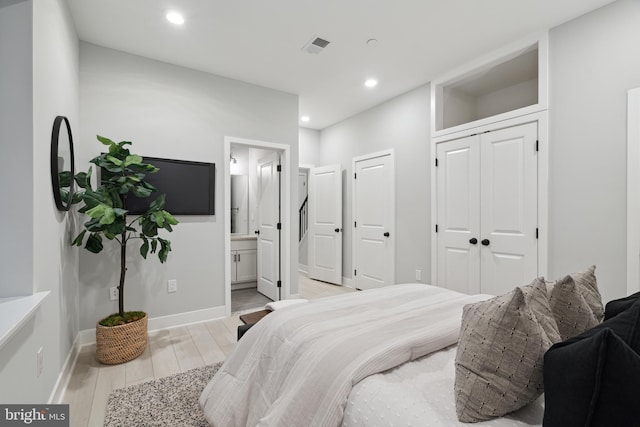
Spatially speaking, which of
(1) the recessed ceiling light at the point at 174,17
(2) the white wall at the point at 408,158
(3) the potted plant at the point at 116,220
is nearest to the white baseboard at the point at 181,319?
(3) the potted plant at the point at 116,220

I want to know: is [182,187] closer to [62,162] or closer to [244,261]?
[62,162]

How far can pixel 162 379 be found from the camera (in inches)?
82.9

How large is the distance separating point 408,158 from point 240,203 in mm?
3185

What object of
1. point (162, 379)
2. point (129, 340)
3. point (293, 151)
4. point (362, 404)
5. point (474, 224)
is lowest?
point (162, 379)

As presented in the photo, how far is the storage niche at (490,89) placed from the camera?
302 centimetres

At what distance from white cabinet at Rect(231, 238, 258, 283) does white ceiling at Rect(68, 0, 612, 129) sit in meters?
2.46

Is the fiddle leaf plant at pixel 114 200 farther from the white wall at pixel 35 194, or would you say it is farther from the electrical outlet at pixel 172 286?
the electrical outlet at pixel 172 286

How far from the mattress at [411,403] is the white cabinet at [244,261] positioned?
3.87 m

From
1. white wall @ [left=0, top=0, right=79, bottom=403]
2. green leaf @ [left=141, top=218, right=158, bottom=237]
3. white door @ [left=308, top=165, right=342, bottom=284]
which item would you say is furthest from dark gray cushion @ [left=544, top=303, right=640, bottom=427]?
white door @ [left=308, top=165, right=342, bottom=284]

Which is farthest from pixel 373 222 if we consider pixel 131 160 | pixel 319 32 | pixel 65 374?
pixel 65 374

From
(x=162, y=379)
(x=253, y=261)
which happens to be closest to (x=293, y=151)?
(x=253, y=261)

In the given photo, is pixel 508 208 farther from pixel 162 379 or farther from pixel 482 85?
pixel 162 379

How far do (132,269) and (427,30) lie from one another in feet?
12.0

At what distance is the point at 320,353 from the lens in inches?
45.8
